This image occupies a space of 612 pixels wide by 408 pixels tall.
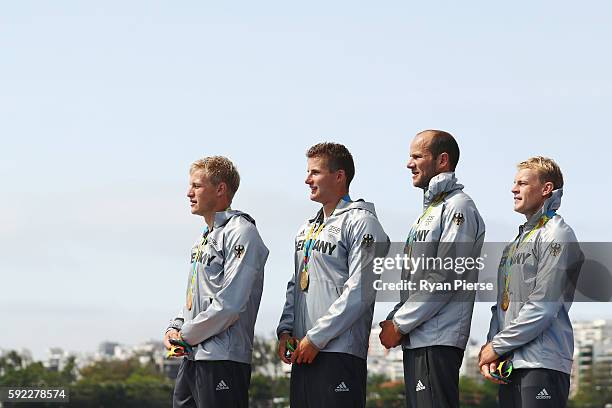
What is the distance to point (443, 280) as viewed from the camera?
30.2ft

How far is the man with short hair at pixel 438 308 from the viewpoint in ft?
30.3

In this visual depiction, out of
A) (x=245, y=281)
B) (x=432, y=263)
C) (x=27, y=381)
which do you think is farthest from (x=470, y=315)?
(x=27, y=381)

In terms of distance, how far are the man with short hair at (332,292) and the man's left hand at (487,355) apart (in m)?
1.05

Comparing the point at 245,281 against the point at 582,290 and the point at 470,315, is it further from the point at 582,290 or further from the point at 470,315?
the point at 582,290

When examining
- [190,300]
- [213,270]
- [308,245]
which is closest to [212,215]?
[213,270]

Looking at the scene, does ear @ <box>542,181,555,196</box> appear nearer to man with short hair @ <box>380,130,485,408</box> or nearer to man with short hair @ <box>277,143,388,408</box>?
man with short hair @ <box>380,130,485,408</box>

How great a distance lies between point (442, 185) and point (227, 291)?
2158 millimetres

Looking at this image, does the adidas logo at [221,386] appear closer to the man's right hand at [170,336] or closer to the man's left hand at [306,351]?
the man's right hand at [170,336]

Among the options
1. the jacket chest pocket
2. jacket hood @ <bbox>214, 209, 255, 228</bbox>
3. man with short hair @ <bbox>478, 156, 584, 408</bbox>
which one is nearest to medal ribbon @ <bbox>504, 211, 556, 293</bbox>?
man with short hair @ <bbox>478, 156, 584, 408</bbox>

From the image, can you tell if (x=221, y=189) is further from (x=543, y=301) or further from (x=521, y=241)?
(x=543, y=301)

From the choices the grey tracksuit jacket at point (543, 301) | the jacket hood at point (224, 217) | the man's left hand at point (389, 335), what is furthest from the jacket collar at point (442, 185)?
the jacket hood at point (224, 217)

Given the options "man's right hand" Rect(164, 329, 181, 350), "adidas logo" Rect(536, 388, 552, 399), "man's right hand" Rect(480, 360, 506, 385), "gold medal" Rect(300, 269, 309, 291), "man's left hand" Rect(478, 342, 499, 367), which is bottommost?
"adidas logo" Rect(536, 388, 552, 399)

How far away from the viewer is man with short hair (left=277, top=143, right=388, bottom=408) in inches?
376

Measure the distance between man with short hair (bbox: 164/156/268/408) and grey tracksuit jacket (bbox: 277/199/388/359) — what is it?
41 cm
